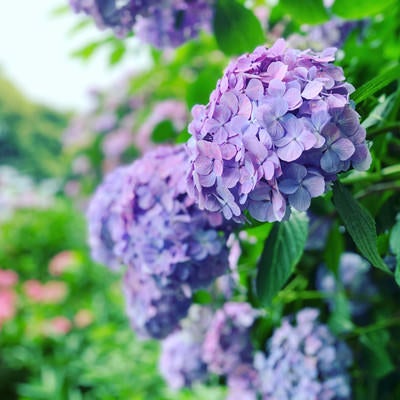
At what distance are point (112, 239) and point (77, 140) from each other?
2.23 m

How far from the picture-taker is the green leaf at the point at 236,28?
0.77 metres

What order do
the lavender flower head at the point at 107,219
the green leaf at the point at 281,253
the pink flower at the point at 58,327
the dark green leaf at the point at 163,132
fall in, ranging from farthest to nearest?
the pink flower at the point at 58,327, the dark green leaf at the point at 163,132, the lavender flower head at the point at 107,219, the green leaf at the point at 281,253

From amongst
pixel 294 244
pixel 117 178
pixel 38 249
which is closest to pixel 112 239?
pixel 117 178

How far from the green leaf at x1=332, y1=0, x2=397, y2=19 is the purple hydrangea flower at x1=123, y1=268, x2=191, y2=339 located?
350mm

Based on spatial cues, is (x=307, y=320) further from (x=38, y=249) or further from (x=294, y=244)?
(x=38, y=249)

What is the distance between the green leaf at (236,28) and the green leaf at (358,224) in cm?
35

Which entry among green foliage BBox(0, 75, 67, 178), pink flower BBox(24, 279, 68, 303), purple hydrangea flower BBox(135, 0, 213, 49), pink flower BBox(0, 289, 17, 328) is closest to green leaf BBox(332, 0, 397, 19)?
purple hydrangea flower BBox(135, 0, 213, 49)

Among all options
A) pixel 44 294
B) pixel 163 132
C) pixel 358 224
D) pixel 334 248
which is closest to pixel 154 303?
pixel 334 248

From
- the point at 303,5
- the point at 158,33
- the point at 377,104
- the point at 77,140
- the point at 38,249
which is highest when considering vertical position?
the point at 38,249

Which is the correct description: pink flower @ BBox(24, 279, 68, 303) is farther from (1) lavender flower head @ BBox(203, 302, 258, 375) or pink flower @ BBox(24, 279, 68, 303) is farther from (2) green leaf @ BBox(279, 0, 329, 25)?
(2) green leaf @ BBox(279, 0, 329, 25)

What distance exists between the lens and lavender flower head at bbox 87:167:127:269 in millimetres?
706

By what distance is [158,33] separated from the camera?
0.86 metres

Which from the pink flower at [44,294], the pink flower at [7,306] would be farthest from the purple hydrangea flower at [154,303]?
the pink flower at [44,294]

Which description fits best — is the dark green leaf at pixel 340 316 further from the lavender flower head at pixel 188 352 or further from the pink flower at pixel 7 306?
the pink flower at pixel 7 306
